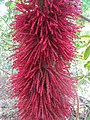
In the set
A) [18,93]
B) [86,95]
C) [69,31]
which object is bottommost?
[18,93]

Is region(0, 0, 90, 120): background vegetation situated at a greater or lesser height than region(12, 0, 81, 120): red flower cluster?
greater

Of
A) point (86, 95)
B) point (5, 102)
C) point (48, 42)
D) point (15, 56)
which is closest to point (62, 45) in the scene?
point (48, 42)

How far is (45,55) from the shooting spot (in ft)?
2.15

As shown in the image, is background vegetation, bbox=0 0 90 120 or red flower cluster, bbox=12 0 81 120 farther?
background vegetation, bbox=0 0 90 120

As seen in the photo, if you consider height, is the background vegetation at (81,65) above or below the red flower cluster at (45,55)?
above

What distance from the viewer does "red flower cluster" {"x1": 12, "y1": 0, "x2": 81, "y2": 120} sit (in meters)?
0.65

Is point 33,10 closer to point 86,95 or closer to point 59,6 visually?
point 59,6

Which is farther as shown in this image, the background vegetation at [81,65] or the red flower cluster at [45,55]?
the background vegetation at [81,65]

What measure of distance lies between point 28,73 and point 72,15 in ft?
0.65

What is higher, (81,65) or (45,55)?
(81,65)

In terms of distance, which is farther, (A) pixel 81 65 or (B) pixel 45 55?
(A) pixel 81 65

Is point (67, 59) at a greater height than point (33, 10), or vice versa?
point (33, 10)

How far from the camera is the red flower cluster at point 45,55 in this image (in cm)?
65

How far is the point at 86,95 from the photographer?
60.5 inches
